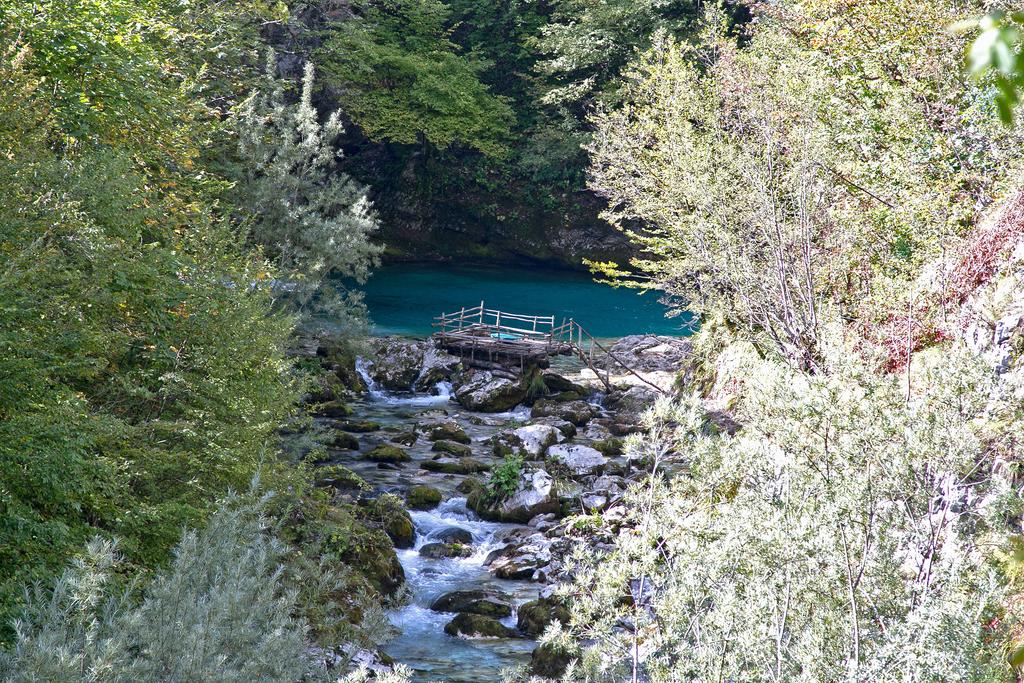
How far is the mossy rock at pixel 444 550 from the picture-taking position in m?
13.1

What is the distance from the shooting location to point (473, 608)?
37.1 ft

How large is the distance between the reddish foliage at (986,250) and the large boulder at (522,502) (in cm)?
733

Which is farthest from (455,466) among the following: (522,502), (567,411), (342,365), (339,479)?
(342,365)

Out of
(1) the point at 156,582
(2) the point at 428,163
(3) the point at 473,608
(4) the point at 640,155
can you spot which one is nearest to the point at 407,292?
(2) the point at 428,163

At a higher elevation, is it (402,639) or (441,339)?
(441,339)

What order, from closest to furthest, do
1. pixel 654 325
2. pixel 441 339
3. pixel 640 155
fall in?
1. pixel 640 155
2. pixel 441 339
3. pixel 654 325

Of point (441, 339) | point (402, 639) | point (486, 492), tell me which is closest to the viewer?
point (402, 639)

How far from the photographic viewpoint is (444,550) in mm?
13195

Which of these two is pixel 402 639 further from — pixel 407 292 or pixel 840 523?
pixel 407 292

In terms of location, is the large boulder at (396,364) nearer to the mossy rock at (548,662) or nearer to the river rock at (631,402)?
the river rock at (631,402)

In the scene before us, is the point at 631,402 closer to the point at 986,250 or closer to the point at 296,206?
the point at 296,206

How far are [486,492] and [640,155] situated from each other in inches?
356

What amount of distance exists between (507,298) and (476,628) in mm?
24273

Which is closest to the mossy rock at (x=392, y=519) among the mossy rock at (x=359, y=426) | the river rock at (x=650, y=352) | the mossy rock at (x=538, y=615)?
the mossy rock at (x=538, y=615)
